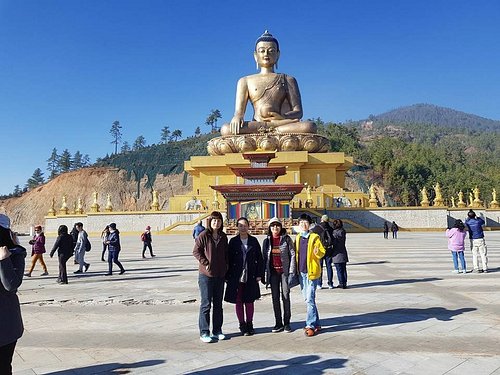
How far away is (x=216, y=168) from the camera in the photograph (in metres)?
36.4

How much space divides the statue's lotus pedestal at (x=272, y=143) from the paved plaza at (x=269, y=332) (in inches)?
1025

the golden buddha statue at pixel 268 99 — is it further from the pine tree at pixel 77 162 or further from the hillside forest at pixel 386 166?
the pine tree at pixel 77 162

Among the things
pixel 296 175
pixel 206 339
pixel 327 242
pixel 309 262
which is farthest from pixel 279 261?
pixel 296 175

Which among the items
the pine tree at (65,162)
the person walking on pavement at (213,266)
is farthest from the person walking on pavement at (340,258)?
the pine tree at (65,162)

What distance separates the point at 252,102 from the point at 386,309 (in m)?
32.4

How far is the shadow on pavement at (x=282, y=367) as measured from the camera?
3994 millimetres

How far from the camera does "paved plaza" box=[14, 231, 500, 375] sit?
4.18m

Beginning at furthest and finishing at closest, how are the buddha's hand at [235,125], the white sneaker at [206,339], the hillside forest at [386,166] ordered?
1. the hillside forest at [386,166]
2. the buddha's hand at [235,125]
3. the white sneaker at [206,339]

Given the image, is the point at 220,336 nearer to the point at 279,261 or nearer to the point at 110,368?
the point at 279,261

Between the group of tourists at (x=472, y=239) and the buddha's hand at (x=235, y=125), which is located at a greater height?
the buddha's hand at (x=235, y=125)


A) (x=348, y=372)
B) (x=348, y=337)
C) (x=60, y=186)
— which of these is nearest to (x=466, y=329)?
(x=348, y=337)

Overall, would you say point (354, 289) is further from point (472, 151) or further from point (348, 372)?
point (472, 151)

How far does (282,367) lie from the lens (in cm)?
411

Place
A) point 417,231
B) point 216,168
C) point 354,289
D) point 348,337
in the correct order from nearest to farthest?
point 348,337 < point 354,289 < point 417,231 < point 216,168
